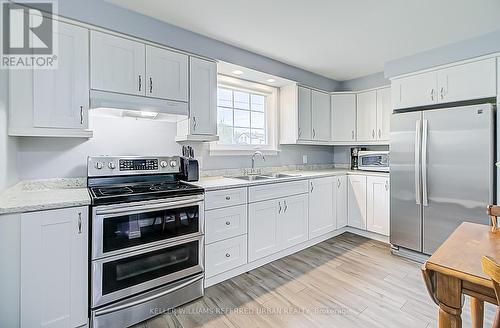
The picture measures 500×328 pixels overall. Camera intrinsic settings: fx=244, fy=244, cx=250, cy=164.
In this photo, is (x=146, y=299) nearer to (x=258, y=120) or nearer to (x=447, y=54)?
(x=258, y=120)

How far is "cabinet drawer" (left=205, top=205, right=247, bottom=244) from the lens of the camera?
223cm

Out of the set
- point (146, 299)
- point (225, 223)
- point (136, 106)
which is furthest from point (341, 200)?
point (136, 106)

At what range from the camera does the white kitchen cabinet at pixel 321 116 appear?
381 cm

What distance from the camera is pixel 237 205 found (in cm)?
242

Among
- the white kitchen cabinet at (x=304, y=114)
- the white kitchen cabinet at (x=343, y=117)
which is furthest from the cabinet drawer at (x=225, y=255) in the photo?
the white kitchen cabinet at (x=343, y=117)

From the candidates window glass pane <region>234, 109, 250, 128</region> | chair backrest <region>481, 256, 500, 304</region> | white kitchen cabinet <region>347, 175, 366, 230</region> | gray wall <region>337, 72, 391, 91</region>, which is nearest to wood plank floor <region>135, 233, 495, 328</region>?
white kitchen cabinet <region>347, 175, 366, 230</region>

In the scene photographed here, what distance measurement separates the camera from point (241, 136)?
3.40m

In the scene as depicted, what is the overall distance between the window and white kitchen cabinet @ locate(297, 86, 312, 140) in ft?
1.73

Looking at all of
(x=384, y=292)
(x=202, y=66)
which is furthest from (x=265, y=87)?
(x=384, y=292)

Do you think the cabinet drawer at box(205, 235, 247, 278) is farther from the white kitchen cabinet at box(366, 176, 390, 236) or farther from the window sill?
the white kitchen cabinet at box(366, 176, 390, 236)

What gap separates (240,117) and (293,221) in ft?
5.13

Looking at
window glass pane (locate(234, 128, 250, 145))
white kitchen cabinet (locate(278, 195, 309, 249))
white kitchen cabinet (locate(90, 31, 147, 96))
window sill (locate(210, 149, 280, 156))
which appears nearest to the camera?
white kitchen cabinet (locate(90, 31, 147, 96))

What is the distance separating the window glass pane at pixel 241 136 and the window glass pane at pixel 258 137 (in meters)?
0.08

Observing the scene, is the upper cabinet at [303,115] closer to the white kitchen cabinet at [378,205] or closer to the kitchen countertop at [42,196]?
the white kitchen cabinet at [378,205]
